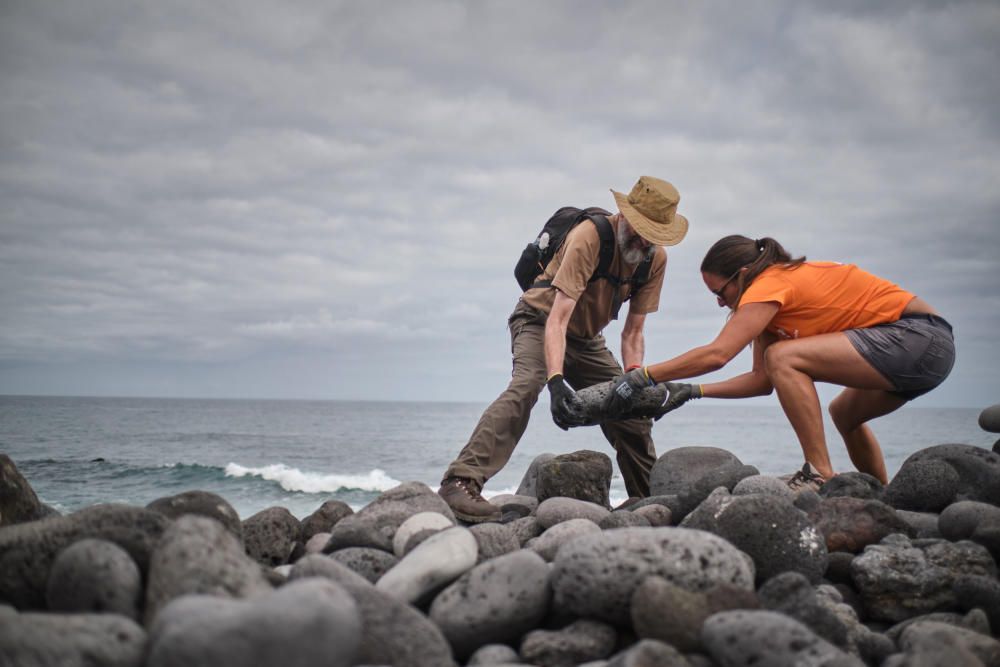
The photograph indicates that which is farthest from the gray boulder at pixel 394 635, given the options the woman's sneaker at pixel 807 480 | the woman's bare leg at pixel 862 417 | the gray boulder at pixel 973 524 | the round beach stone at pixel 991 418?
the round beach stone at pixel 991 418

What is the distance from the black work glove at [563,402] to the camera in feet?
17.4

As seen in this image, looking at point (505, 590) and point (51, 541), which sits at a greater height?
point (51, 541)

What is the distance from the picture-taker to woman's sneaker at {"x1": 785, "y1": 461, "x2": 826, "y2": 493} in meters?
4.88

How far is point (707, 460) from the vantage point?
5.91 m

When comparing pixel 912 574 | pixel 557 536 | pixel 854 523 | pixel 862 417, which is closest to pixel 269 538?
pixel 557 536

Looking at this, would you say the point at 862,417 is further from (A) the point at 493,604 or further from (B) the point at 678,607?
(A) the point at 493,604

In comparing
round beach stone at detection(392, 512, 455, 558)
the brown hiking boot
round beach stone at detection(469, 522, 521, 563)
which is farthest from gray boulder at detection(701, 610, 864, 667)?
the brown hiking boot

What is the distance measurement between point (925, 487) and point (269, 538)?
386 cm

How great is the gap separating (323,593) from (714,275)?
3.95 metres

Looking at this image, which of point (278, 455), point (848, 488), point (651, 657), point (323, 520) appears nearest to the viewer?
point (651, 657)

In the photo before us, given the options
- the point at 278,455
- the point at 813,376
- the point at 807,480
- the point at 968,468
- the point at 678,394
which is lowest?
the point at 278,455

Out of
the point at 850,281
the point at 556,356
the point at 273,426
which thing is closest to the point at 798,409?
the point at 850,281

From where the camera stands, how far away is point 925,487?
446 centimetres

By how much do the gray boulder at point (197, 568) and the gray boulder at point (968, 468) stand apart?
12.8ft
